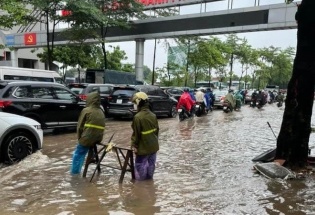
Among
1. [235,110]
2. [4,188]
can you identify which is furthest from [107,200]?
[235,110]

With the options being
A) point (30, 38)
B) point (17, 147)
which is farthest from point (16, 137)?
point (30, 38)

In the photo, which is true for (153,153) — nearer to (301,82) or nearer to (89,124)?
(89,124)

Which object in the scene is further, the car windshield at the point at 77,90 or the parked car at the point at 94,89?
the car windshield at the point at 77,90

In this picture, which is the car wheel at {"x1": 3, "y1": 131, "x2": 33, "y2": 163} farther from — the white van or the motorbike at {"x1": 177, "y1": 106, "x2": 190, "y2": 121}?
the motorbike at {"x1": 177, "y1": 106, "x2": 190, "y2": 121}

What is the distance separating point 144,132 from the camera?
19.8 ft

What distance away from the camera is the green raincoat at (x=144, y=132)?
6008 mm

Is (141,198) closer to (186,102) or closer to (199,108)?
(186,102)

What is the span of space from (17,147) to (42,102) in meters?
3.42

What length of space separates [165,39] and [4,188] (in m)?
25.9

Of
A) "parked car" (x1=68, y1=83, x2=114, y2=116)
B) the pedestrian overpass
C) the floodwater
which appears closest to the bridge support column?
the pedestrian overpass

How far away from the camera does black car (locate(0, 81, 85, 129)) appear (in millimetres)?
10273

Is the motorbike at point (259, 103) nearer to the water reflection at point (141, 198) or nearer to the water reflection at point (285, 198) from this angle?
the water reflection at point (285, 198)

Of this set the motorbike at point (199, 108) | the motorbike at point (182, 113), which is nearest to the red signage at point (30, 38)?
the motorbike at point (199, 108)

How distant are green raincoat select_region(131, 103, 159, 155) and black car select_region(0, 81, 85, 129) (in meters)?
5.54
